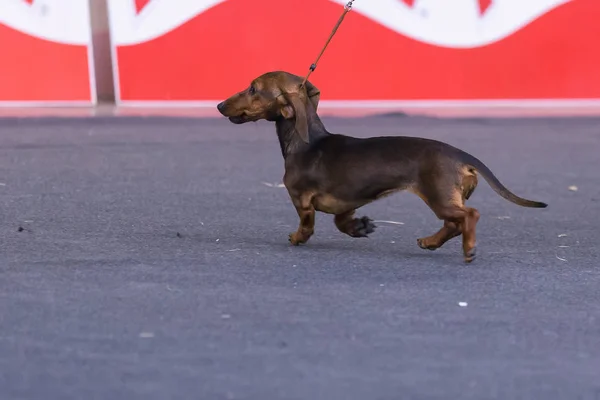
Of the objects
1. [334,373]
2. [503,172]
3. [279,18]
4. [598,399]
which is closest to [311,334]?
[334,373]

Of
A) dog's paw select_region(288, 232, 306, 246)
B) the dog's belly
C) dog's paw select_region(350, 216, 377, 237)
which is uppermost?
the dog's belly

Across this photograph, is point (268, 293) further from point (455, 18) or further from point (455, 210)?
point (455, 18)

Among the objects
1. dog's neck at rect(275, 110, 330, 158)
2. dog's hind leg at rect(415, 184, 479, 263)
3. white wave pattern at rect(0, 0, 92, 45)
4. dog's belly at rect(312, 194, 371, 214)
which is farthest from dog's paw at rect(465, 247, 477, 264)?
white wave pattern at rect(0, 0, 92, 45)

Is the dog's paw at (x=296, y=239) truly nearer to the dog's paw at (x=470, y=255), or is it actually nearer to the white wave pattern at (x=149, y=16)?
the dog's paw at (x=470, y=255)

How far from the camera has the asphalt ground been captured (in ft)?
9.09

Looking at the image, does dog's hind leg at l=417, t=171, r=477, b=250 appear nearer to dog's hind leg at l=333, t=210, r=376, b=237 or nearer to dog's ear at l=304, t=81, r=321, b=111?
dog's hind leg at l=333, t=210, r=376, b=237

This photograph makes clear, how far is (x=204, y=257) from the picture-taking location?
408cm

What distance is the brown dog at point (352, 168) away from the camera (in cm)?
396

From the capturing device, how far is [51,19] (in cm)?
820

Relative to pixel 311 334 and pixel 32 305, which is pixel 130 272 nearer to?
pixel 32 305

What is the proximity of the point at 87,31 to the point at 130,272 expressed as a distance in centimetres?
475

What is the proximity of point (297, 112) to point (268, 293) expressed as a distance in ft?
2.82

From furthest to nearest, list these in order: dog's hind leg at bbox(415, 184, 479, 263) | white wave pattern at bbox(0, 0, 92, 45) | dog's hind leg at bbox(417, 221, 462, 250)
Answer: white wave pattern at bbox(0, 0, 92, 45) < dog's hind leg at bbox(417, 221, 462, 250) < dog's hind leg at bbox(415, 184, 479, 263)

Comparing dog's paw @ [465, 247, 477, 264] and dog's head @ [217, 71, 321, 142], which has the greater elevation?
dog's head @ [217, 71, 321, 142]
